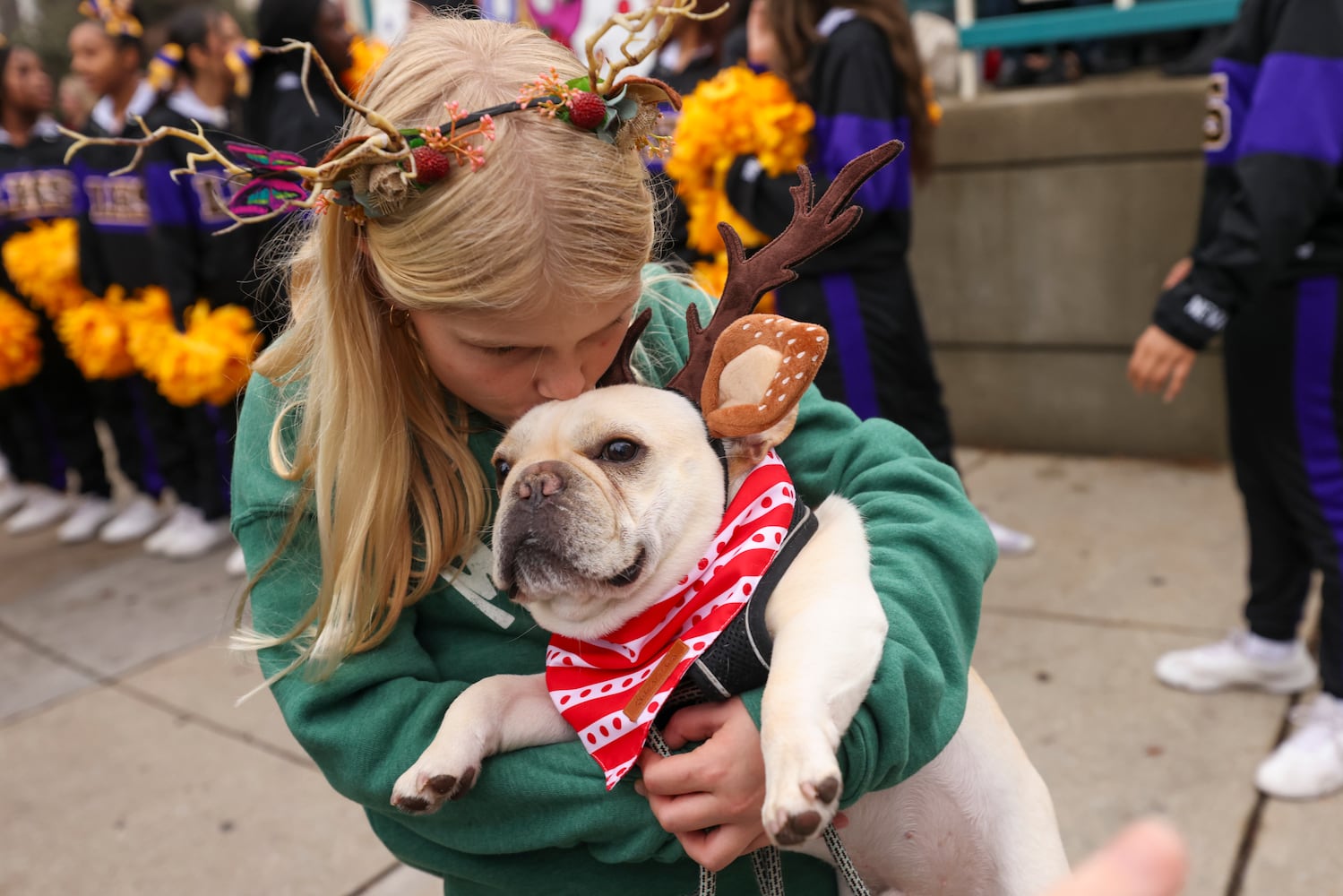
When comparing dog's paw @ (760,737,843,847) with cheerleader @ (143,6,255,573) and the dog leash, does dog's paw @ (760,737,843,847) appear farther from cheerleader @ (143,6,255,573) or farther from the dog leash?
cheerleader @ (143,6,255,573)

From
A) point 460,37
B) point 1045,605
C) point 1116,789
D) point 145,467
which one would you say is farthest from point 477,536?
point 145,467

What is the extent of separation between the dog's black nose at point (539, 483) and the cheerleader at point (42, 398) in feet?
19.8

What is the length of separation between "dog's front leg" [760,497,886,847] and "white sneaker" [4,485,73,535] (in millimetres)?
6800

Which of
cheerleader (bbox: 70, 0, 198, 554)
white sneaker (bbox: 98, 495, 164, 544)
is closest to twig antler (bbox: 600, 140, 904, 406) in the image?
cheerleader (bbox: 70, 0, 198, 554)

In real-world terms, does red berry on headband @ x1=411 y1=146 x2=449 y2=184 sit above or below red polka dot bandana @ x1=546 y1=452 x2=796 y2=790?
above

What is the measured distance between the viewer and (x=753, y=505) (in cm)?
134

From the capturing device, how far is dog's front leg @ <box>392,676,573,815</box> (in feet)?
4.08

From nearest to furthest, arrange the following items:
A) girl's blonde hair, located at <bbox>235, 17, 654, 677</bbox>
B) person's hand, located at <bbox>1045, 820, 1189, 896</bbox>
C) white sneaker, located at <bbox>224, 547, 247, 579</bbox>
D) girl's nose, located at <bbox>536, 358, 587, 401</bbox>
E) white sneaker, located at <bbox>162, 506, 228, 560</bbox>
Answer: person's hand, located at <bbox>1045, 820, 1189, 896</bbox>, girl's blonde hair, located at <bbox>235, 17, 654, 677</bbox>, girl's nose, located at <bbox>536, 358, 587, 401</bbox>, white sneaker, located at <bbox>224, 547, 247, 579</bbox>, white sneaker, located at <bbox>162, 506, 228, 560</bbox>

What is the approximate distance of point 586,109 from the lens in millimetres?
1312

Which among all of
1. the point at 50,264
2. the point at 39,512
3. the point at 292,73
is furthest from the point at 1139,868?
the point at 39,512

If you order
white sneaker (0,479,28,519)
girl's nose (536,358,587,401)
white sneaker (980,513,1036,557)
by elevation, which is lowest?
white sneaker (0,479,28,519)

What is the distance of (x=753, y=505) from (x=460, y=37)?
74 centimetres

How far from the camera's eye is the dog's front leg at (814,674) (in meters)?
1.06

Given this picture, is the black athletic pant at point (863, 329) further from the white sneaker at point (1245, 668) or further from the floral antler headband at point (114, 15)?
the floral antler headband at point (114, 15)
